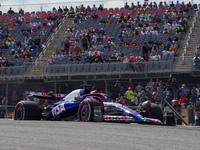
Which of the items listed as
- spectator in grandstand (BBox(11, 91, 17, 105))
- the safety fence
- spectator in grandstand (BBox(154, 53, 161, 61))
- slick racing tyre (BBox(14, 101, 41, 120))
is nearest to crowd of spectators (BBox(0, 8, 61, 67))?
the safety fence

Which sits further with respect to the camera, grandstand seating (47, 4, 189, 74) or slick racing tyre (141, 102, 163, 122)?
grandstand seating (47, 4, 189, 74)

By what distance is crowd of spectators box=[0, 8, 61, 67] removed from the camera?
94.1 ft

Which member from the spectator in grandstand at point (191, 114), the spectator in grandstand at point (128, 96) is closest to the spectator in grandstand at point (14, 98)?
the spectator in grandstand at point (128, 96)

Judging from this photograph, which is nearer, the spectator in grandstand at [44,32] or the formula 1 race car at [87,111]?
the formula 1 race car at [87,111]

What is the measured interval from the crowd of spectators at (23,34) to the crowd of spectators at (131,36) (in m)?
2.14

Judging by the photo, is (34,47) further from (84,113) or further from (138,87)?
(84,113)

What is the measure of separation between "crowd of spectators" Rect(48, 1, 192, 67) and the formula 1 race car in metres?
8.83

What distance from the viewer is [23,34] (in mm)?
32281

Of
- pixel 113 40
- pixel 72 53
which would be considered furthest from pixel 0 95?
pixel 113 40

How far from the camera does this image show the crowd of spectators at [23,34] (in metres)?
28.7

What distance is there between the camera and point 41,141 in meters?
7.45

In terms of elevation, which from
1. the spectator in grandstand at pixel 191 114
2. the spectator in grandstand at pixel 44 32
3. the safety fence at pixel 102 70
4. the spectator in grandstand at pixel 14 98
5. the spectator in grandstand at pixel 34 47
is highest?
the spectator in grandstand at pixel 44 32

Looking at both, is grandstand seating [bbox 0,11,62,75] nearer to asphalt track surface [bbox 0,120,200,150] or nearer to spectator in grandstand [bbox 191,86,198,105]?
spectator in grandstand [bbox 191,86,198,105]

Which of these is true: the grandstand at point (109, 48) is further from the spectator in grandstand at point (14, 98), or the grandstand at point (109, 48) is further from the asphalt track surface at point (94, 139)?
the asphalt track surface at point (94, 139)
